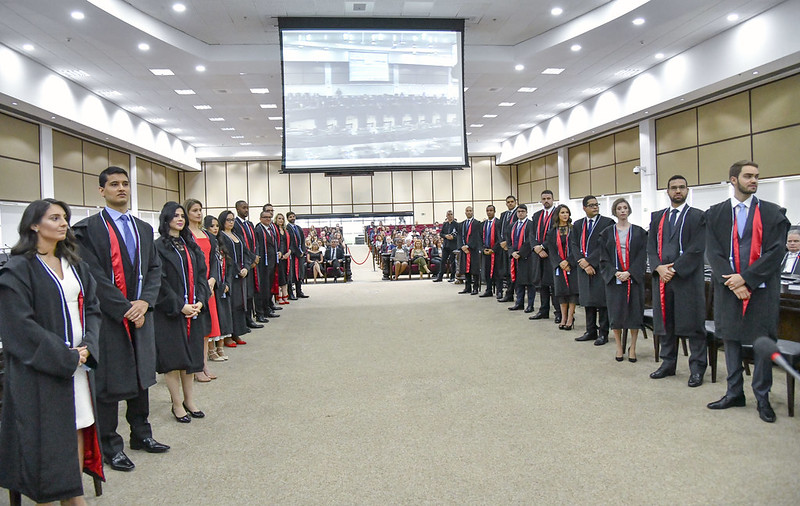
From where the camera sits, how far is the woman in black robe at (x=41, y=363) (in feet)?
6.97

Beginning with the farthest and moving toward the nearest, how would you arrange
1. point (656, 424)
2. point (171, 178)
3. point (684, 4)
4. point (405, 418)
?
1. point (171, 178)
2. point (684, 4)
3. point (405, 418)
4. point (656, 424)

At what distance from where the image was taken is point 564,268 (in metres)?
6.80

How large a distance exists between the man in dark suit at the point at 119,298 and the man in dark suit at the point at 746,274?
3.63 metres

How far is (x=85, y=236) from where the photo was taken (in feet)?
9.51

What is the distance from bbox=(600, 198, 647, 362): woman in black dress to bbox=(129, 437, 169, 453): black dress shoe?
155 inches

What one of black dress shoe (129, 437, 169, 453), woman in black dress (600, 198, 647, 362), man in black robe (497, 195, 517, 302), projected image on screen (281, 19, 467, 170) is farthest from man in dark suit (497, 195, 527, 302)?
black dress shoe (129, 437, 169, 453)

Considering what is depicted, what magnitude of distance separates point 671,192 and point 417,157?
18.8 ft

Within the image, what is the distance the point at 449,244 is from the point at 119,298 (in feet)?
36.0

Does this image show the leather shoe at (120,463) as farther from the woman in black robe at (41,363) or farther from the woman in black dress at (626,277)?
the woman in black dress at (626,277)

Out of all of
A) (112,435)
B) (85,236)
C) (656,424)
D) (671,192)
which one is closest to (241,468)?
(112,435)

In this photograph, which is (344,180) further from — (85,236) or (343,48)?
(85,236)

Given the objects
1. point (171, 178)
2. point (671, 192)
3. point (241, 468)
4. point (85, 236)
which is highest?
point (171, 178)

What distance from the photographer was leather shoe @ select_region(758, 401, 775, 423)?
3428 millimetres

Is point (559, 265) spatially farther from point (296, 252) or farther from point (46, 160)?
point (46, 160)
